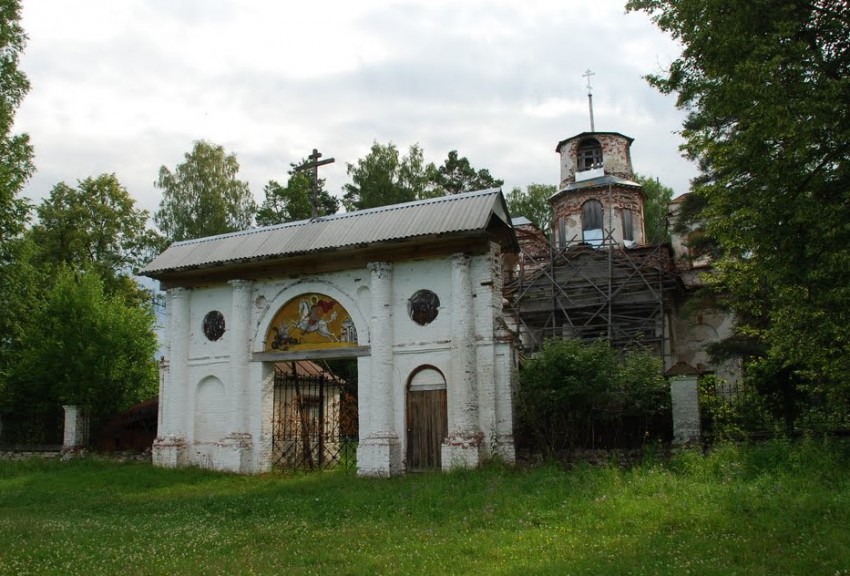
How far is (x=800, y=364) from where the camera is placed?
13.5m

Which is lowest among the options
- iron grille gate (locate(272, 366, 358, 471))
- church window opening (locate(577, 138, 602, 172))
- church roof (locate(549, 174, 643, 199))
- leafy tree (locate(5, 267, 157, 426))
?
iron grille gate (locate(272, 366, 358, 471))

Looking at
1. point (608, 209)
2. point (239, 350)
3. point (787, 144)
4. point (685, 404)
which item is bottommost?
point (685, 404)

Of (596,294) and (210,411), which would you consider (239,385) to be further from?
(596,294)

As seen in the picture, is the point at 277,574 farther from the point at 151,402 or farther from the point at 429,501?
the point at 151,402

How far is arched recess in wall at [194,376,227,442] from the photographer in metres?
18.3

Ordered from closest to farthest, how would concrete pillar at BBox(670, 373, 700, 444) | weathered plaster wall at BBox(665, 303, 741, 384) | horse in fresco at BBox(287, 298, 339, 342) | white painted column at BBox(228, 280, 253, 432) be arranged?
concrete pillar at BBox(670, 373, 700, 444), horse in fresco at BBox(287, 298, 339, 342), white painted column at BBox(228, 280, 253, 432), weathered plaster wall at BBox(665, 303, 741, 384)

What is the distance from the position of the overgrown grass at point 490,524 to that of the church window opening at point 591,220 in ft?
63.6

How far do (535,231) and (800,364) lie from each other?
21171 mm

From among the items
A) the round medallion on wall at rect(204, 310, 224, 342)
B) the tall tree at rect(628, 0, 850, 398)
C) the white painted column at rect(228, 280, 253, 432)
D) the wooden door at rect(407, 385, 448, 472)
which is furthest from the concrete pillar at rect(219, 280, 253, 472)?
the tall tree at rect(628, 0, 850, 398)

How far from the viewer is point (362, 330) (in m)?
17.0

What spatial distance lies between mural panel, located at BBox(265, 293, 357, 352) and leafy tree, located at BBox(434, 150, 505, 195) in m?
21.6

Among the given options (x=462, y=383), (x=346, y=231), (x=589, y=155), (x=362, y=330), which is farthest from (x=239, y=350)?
(x=589, y=155)

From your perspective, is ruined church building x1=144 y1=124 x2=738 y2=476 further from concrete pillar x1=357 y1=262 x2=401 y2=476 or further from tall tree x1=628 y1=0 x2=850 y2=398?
tall tree x1=628 y1=0 x2=850 y2=398

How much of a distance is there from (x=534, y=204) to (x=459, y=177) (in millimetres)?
6886
